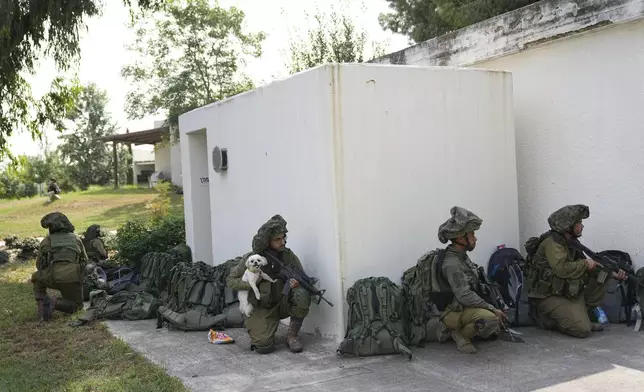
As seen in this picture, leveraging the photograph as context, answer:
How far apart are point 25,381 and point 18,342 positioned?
1.68 m

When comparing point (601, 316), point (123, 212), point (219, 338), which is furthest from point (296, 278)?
point (123, 212)

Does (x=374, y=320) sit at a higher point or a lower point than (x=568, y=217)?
lower

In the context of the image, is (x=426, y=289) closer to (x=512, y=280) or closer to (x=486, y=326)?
(x=486, y=326)

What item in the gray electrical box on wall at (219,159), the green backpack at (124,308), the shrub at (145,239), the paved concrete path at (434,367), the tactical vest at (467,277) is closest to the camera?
the paved concrete path at (434,367)

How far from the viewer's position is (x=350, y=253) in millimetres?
5613

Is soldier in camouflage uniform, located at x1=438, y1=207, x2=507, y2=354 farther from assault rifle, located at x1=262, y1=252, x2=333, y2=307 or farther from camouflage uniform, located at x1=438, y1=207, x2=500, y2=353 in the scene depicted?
assault rifle, located at x1=262, y1=252, x2=333, y2=307

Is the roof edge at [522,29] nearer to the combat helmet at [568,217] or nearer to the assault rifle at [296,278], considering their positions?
the combat helmet at [568,217]

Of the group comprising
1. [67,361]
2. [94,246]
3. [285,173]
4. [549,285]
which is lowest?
[67,361]

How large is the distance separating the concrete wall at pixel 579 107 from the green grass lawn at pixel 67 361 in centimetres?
450

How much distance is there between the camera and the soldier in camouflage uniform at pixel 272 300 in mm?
5590

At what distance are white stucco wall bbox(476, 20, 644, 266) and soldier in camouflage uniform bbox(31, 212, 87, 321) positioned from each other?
5705mm

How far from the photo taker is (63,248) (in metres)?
→ 7.75

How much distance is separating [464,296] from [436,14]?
12.8 m

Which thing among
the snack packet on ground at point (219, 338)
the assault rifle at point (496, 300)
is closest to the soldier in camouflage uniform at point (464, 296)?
the assault rifle at point (496, 300)
